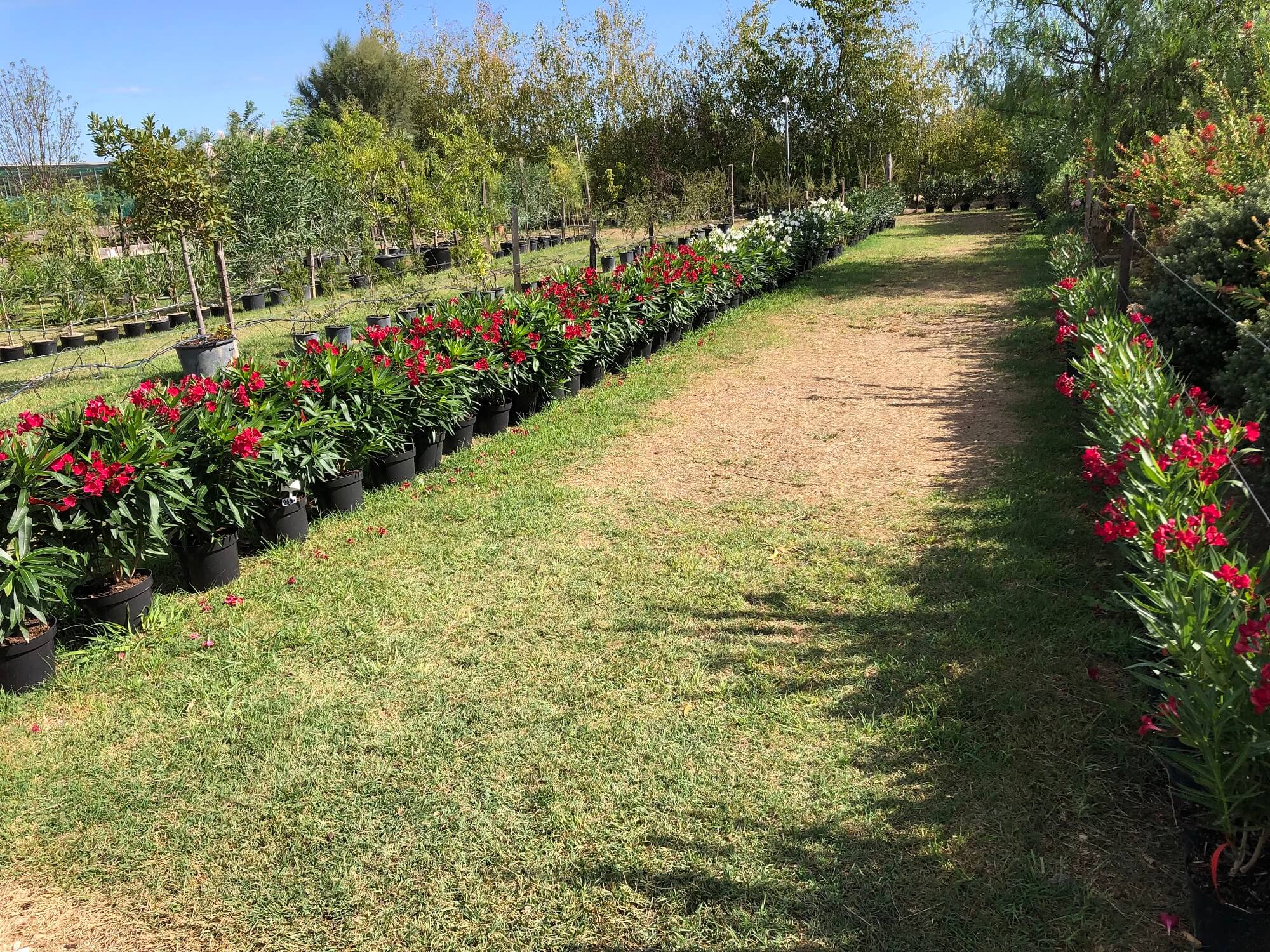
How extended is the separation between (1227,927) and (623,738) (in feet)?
6.04

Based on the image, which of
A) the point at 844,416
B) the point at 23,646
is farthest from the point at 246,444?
the point at 844,416

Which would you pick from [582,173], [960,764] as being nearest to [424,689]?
[960,764]

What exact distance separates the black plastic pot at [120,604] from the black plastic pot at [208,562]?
33 cm

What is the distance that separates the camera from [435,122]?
34.3 m

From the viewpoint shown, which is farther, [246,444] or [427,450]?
[427,450]

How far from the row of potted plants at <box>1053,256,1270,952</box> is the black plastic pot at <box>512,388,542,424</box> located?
4517mm

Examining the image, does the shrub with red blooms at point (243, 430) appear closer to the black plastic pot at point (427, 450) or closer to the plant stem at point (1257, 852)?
the black plastic pot at point (427, 450)

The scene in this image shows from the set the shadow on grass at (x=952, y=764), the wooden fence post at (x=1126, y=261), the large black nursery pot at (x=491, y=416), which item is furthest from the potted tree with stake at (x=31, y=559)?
the wooden fence post at (x=1126, y=261)

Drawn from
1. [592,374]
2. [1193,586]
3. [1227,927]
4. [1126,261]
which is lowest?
[1227,927]

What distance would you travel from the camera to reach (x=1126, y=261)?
642 centimetres

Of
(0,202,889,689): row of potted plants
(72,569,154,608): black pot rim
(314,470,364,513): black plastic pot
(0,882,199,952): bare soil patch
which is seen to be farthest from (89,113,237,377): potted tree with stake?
(0,882,199,952): bare soil patch

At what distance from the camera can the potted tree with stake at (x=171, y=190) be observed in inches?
320

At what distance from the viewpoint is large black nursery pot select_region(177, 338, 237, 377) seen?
28.3 feet

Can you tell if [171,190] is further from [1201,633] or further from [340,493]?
[1201,633]
